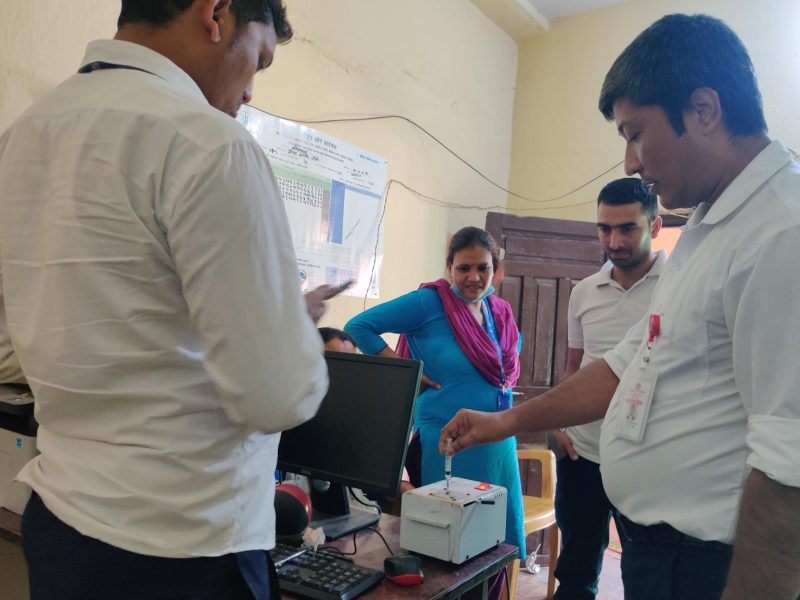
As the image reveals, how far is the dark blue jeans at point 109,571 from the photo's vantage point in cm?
64

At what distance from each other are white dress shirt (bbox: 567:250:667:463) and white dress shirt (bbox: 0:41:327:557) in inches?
65.9

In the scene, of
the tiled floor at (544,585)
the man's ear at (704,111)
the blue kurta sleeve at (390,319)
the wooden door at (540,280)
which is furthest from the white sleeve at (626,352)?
the wooden door at (540,280)

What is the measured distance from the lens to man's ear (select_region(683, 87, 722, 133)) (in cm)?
93

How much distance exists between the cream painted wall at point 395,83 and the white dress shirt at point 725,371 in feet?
5.76

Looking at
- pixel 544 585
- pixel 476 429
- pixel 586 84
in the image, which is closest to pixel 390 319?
pixel 476 429

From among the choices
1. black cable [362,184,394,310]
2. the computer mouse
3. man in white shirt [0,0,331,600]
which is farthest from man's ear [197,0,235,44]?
black cable [362,184,394,310]

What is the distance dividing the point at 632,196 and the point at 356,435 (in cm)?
147

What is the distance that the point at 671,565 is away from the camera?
3.07 ft

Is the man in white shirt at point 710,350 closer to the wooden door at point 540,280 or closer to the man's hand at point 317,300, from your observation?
the man's hand at point 317,300

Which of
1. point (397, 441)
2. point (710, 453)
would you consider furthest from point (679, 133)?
point (397, 441)

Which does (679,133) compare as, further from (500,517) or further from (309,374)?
(500,517)

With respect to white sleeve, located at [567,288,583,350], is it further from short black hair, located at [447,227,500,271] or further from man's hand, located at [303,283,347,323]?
man's hand, located at [303,283,347,323]

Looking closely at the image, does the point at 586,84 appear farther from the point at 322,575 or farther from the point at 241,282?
the point at 241,282

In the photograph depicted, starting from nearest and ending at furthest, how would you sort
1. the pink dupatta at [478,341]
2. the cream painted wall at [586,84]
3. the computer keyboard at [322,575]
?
1. the computer keyboard at [322,575]
2. the pink dupatta at [478,341]
3. the cream painted wall at [586,84]
